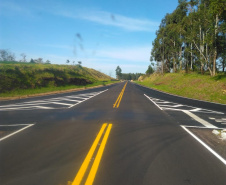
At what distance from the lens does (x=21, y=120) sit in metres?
8.47

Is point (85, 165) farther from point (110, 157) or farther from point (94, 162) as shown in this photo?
point (110, 157)

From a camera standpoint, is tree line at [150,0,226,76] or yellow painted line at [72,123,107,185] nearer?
yellow painted line at [72,123,107,185]

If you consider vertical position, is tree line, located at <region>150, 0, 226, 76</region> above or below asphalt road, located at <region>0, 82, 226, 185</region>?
above

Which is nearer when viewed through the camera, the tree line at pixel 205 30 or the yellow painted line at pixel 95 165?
the yellow painted line at pixel 95 165

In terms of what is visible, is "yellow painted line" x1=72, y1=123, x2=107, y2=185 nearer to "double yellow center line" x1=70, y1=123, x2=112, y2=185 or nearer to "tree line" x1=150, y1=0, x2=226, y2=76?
"double yellow center line" x1=70, y1=123, x2=112, y2=185

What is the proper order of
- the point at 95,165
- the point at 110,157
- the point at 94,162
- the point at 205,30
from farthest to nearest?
1. the point at 205,30
2. the point at 110,157
3. the point at 94,162
4. the point at 95,165

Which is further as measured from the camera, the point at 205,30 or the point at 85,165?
the point at 205,30

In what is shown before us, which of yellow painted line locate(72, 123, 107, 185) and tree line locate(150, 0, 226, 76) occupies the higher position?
tree line locate(150, 0, 226, 76)

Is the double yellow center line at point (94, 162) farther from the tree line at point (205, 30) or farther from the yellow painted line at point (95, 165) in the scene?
the tree line at point (205, 30)

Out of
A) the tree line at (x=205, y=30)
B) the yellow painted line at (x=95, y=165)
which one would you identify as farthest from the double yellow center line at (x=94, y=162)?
the tree line at (x=205, y=30)

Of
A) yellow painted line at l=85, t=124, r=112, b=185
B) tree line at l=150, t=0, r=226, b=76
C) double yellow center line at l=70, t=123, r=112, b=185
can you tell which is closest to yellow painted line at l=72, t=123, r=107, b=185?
double yellow center line at l=70, t=123, r=112, b=185

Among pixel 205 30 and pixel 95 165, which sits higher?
pixel 205 30

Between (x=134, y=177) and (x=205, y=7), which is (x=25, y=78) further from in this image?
(x=205, y=7)

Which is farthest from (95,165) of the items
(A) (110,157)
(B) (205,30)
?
(B) (205,30)
